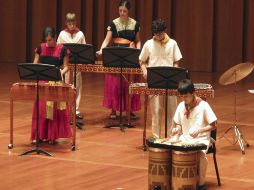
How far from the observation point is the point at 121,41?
11516 millimetres

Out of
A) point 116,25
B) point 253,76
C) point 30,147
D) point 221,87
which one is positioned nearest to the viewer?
point 30,147

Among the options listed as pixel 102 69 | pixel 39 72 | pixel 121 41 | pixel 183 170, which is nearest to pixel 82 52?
pixel 102 69

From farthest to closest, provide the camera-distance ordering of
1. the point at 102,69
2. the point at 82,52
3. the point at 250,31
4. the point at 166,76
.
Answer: the point at 250,31, the point at 102,69, the point at 82,52, the point at 166,76

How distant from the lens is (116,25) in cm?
1150

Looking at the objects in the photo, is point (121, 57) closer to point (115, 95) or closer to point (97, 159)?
point (115, 95)

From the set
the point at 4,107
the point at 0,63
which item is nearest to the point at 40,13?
the point at 0,63

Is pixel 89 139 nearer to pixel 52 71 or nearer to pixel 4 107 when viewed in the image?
pixel 52 71

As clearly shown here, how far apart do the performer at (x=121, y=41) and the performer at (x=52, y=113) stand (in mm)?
1468

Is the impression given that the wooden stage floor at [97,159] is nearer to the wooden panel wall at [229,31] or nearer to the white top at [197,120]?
the white top at [197,120]

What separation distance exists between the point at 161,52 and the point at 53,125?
158 centimetres

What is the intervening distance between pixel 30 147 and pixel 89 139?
875 millimetres

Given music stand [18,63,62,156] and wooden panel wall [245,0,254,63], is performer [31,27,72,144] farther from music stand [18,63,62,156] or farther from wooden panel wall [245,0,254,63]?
wooden panel wall [245,0,254,63]

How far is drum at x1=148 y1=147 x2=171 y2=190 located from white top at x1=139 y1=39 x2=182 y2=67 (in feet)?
8.44

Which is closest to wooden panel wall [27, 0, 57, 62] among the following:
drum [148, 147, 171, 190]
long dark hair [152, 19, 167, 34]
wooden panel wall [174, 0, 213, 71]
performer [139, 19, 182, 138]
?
wooden panel wall [174, 0, 213, 71]
